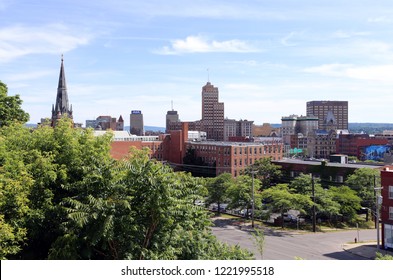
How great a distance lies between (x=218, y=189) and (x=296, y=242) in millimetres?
20893

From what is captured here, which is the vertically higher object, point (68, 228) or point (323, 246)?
point (68, 228)

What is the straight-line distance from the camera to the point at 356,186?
2611 inches

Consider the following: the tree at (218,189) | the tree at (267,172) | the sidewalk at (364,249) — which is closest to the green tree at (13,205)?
the sidewalk at (364,249)

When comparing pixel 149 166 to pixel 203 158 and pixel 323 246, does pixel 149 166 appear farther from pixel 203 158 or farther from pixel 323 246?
pixel 203 158

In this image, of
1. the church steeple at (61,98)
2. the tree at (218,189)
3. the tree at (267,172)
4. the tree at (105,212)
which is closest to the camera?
the tree at (105,212)

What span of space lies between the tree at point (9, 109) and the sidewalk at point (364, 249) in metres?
35.7

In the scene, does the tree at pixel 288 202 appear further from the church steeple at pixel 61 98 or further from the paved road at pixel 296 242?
the church steeple at pixel 61 98

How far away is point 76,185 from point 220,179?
167ft

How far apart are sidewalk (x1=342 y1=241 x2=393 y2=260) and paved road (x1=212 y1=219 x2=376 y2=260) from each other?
29.8 inches

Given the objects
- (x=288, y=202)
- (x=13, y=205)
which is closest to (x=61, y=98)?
(x=288, y=202)

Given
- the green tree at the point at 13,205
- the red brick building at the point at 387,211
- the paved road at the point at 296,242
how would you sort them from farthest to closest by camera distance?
the red brick building at the point at 387,211 → the paved road at the point at 296,242 → the green tree at the point at 13,205

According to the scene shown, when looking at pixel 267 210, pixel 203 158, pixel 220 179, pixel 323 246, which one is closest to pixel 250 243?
pixel 323 246

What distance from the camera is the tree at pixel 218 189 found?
68.3 metres

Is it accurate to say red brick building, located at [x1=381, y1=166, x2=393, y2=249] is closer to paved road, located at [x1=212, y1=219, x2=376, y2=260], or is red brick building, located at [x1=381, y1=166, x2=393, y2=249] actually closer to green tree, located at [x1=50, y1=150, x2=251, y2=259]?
paved road, located at [x1=212, y1=219, x2=376, y2=260]
